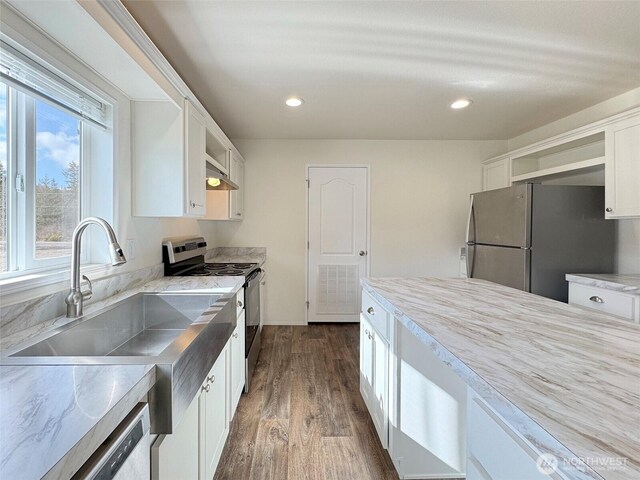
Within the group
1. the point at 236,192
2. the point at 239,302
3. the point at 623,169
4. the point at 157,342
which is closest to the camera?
the point at 157,342

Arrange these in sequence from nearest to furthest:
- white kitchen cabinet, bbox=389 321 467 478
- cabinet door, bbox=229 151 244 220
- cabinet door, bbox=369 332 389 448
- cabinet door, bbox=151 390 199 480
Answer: cabinet door, bbox=151 390 199 480
white kitchen cabinet, bbox=389 321 467 478
cabinet door, bbox=369 332 389 448
cabinet door, bbox=229 151 244 220

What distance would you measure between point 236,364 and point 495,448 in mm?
1540

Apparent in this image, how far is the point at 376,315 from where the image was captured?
1697mm

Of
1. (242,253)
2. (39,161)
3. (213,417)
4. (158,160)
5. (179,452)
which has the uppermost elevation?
(158,160)

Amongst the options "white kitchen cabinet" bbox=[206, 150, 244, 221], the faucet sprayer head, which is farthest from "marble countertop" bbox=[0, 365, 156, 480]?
"white kitchen cabinet" bbox=[206, 150, 244, 221]

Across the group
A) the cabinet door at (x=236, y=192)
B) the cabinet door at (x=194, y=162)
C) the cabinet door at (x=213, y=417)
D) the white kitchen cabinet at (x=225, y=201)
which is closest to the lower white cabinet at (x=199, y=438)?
the cabinet door at (x=213, y=417)

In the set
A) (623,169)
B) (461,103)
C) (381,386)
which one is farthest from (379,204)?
(381,386)

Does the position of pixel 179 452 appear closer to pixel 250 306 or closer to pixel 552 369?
pixel 552 369

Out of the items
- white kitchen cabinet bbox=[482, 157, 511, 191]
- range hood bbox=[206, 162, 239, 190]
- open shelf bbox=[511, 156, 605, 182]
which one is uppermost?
white kitchen cabinet bbox=[482, 157, 511, 191]

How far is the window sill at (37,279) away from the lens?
1052 millimetres

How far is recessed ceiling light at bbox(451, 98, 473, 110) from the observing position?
2.61 metres

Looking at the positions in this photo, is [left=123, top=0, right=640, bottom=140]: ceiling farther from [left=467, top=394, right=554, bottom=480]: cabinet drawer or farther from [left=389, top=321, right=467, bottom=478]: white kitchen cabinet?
[left=467, top=394, right=554, bottom=480]: cabinet drawer

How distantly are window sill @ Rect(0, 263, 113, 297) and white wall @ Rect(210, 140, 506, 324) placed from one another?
7.61 ft

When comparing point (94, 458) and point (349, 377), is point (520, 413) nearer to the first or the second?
point (94, 458)
